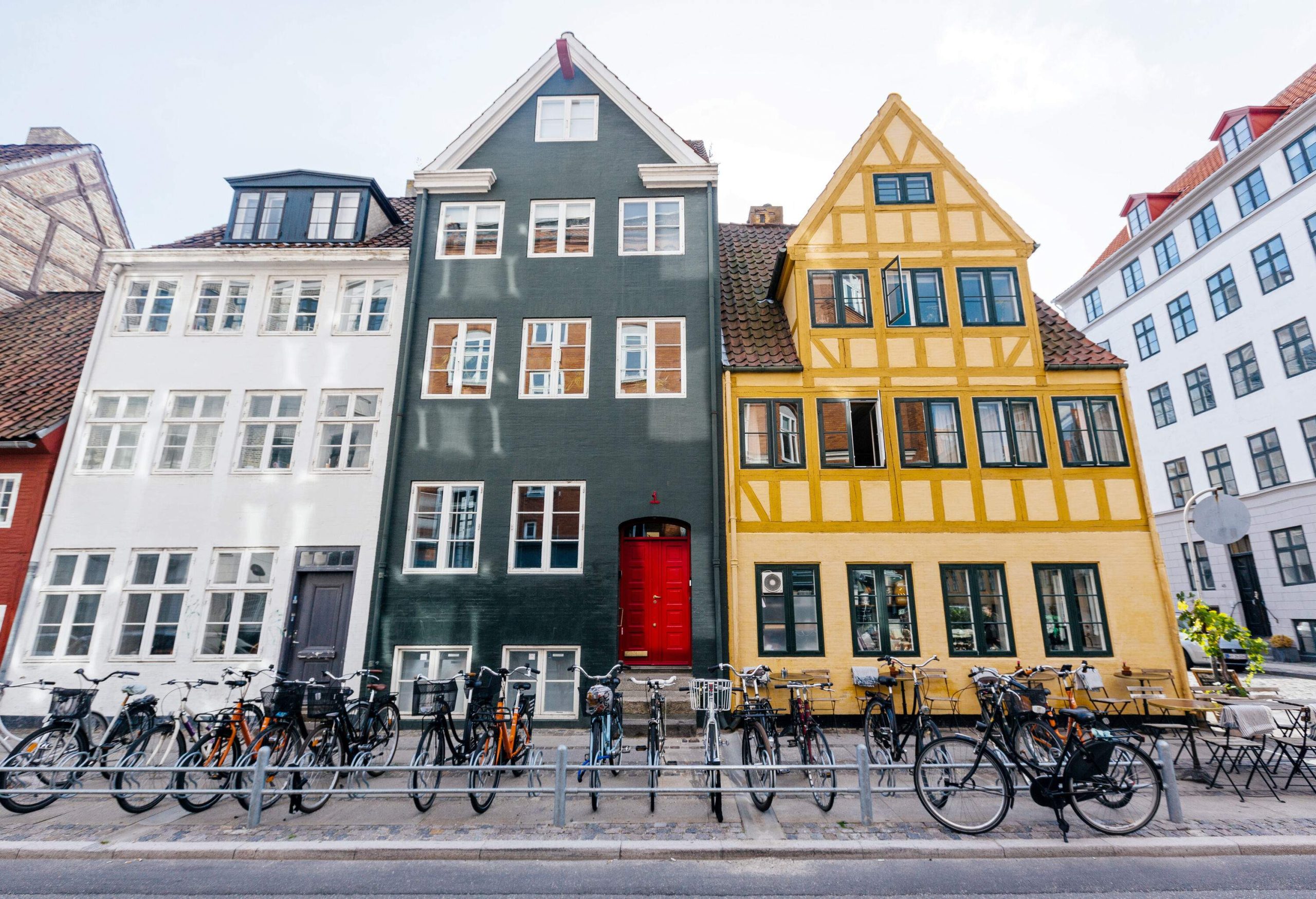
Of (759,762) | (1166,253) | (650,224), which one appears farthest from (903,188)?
(1166,253)

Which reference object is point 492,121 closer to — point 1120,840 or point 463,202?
point 463,202

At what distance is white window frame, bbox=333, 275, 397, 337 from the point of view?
1434cm

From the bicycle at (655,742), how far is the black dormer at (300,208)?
1344 cm

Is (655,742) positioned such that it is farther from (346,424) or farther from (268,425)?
(268,425)

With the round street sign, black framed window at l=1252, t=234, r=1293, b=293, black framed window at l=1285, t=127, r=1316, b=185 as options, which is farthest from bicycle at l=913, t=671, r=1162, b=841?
black framed window at l=1285, t=127, r=1316, b=185

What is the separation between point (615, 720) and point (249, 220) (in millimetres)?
15572

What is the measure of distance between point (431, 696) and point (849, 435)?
30.6ft

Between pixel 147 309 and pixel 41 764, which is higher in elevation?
pixel 147 309

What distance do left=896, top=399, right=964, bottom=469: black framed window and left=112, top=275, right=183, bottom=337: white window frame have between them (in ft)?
54.9

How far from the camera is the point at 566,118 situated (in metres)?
15.6

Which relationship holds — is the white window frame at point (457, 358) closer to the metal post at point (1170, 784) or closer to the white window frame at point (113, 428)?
the white window frame at point (113, 428)

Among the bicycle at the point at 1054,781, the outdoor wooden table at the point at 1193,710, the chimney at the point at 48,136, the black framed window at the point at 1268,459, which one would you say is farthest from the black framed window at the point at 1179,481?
the chimney at the point at 48,136

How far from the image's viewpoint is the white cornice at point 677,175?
14.8 m

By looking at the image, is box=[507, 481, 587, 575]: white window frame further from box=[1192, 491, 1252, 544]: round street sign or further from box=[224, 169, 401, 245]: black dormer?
box=[1192, 491, 1252, 544]: round street sign
